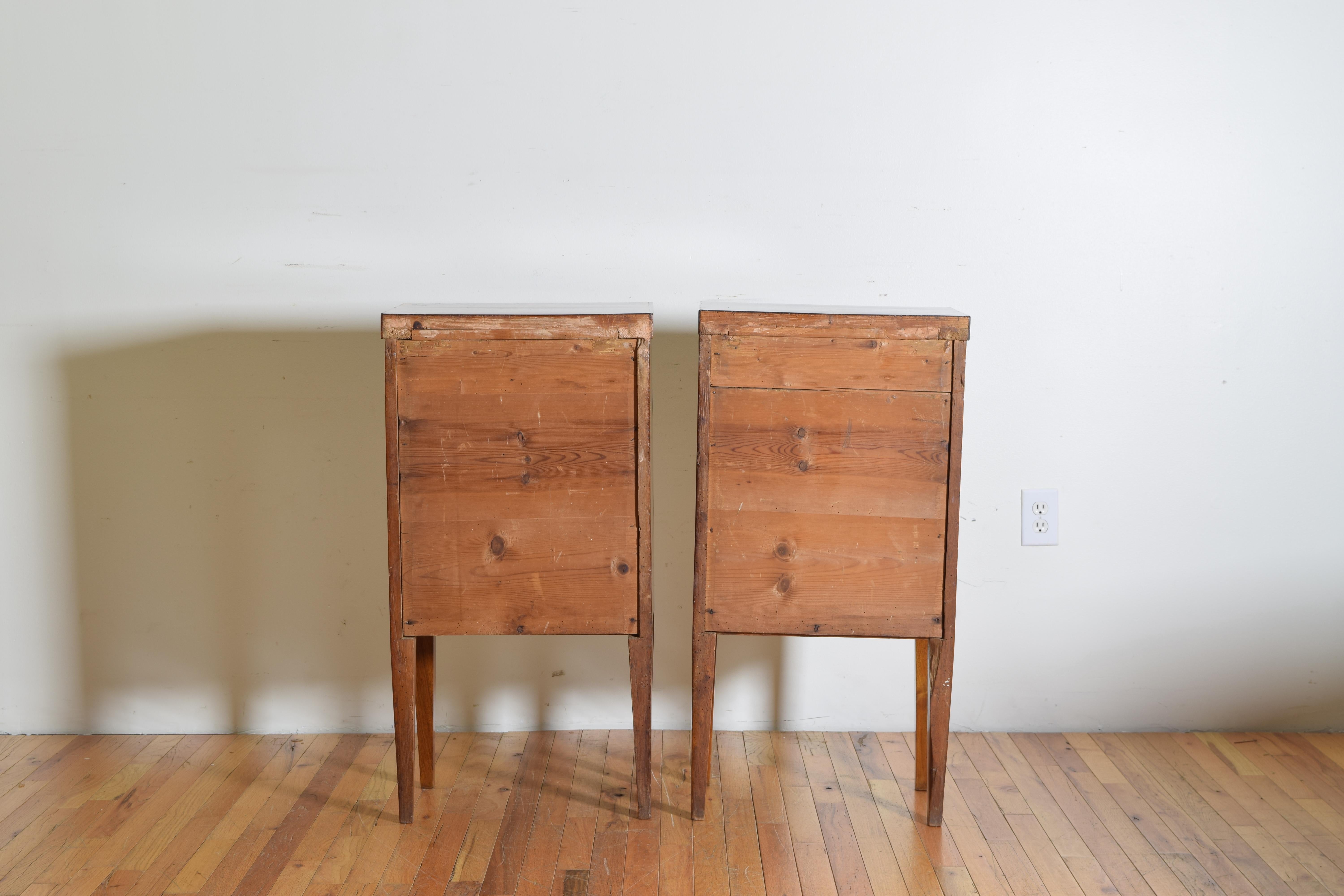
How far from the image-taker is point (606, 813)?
1605 millimetres

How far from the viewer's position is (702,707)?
1.55 meters

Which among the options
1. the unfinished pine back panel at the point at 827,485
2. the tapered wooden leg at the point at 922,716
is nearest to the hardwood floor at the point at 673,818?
the tapered wooden leg at the point at 922,716

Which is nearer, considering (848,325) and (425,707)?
(848,325)

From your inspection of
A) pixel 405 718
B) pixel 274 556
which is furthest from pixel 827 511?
pixel 274 556

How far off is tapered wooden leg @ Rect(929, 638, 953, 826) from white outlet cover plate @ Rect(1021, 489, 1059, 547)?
422 millimetres

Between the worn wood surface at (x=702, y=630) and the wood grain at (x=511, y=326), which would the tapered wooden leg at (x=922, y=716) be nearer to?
the worn wood surface at (x=702, y=630)

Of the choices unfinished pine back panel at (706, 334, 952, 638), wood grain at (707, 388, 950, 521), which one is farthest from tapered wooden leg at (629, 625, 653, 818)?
wood grain at (707, 388, 950, 521)

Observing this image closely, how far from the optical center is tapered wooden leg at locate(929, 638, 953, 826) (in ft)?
4.99

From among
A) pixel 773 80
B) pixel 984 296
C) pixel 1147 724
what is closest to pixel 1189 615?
pixel 1147 724

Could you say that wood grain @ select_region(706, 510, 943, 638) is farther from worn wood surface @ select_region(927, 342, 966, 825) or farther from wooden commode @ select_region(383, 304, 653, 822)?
wooden commode @ select_region(383, 304, 653, 822)

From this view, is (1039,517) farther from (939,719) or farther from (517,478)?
(517,478)

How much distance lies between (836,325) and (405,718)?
89cm

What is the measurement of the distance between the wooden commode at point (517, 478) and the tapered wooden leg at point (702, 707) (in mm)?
77

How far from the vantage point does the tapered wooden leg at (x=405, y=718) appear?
1527mm
